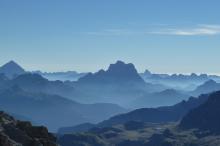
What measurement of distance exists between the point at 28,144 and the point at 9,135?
6855 millimetres

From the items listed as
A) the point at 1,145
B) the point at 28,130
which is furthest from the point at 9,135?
the point at 1,145

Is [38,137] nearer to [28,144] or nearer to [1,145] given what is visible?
[28,144]

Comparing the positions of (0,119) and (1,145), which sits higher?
(0,119)

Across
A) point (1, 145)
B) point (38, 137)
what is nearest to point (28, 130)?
point (38, 137)

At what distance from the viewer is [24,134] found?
130 m

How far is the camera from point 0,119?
466ft

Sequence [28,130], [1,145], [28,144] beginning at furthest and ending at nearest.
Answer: [28,130], [28,144], [1,145]

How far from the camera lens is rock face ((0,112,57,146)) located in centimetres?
12627

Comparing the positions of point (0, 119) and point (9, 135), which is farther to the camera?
point (0, 119)

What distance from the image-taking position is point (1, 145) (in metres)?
114

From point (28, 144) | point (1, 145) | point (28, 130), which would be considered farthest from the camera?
point (28, 130)

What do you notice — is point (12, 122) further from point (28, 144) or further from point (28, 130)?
point (28, 144)

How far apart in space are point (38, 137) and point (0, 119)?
13694 mm

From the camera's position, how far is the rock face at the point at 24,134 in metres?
126
